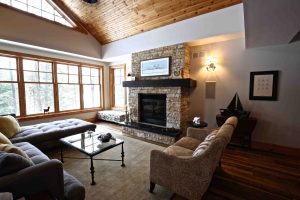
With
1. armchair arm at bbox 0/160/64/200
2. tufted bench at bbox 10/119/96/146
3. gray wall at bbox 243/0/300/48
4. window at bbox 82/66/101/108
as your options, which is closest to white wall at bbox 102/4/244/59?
gray wall at bbox 243/0/300/48

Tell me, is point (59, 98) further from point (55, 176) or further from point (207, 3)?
point (207, 3)

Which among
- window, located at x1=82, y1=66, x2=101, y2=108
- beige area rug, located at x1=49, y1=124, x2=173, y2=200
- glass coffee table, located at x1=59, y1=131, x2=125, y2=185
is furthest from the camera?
window, located at x1=82, y1=66, x2=101, y2=108

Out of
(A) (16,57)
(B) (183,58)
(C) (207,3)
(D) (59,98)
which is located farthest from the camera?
(D) (59,98)

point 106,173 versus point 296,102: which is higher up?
point 296,102

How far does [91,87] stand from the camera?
6266 mm

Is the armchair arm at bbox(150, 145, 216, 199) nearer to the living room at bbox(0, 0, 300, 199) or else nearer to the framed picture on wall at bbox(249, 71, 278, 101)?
the living room at bbox(0, 0, 300, 199)

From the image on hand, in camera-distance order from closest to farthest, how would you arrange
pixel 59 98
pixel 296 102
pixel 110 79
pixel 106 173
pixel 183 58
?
pixel 106 173
pixel 296 102
pixel 183 58
pixel 59 98
pixel 110 79

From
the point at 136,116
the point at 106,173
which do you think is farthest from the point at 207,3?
the point at 106,173

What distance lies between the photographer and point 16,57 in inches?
167

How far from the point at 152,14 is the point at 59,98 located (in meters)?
4.11

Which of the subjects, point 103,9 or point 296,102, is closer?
point 296,102

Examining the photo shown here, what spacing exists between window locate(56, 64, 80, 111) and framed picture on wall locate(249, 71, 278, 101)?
5642 mm

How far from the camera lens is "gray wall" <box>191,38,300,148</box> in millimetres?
3039

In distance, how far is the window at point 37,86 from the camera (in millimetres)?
4500
